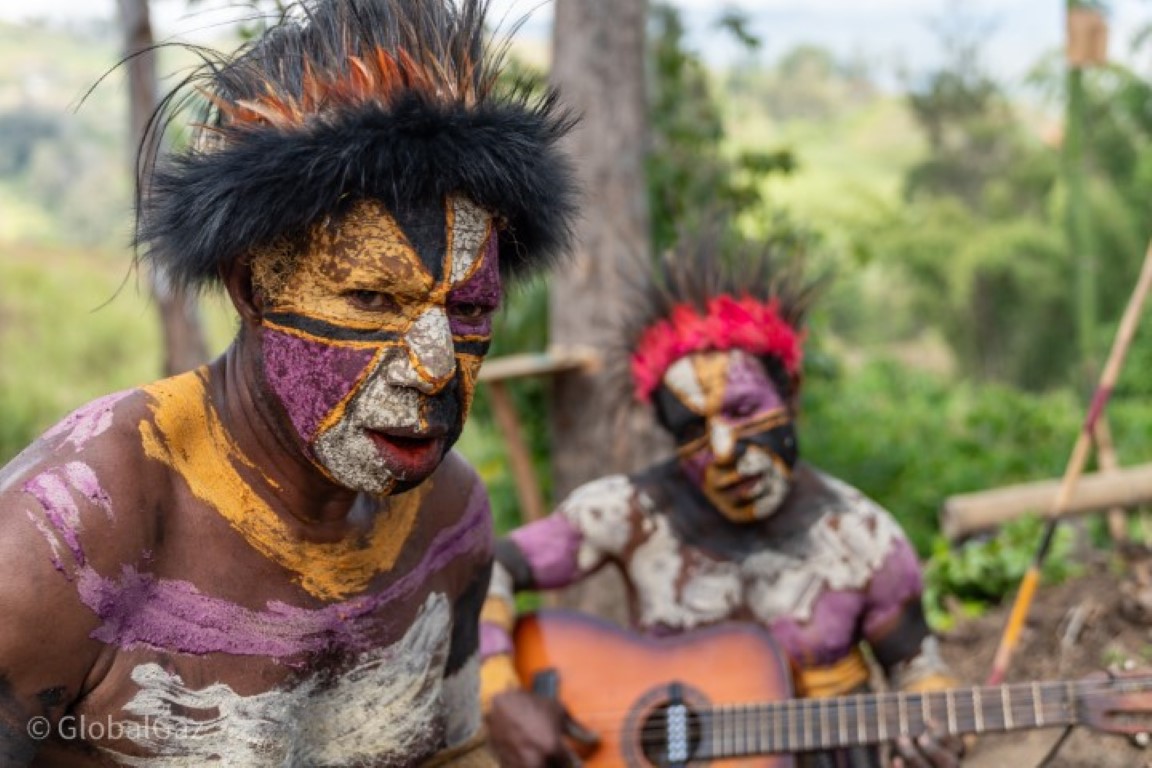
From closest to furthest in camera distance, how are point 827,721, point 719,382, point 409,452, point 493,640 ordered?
1. point 409,452
2. point 827,721
3. point 493,640
4. point 719,382

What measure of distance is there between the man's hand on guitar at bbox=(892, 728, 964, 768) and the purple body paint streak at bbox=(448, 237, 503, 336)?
1.92 m

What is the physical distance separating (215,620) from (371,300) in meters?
0.58

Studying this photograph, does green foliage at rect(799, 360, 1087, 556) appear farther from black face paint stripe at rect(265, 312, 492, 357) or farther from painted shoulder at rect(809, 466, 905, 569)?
black face paint stripe at rect(265, 312, 492, 357)

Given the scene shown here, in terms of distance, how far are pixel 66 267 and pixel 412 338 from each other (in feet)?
77.9

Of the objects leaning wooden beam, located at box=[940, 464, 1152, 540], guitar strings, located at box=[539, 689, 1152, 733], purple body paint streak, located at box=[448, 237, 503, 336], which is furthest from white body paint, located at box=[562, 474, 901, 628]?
leaning wooden beam, located at box=[940, 464, 1152, 540]

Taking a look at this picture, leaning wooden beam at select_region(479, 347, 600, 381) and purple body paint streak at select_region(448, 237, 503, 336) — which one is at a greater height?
purple body paint streak at select_region(448, 237, 503, 336)

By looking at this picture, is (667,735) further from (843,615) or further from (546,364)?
(546,364)

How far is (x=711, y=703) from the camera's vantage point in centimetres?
388

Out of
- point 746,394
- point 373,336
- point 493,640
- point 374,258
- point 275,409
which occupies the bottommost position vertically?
point 493,640

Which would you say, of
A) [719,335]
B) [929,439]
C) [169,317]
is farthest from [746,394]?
[929,439]

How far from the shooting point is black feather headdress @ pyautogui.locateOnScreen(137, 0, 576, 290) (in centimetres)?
218

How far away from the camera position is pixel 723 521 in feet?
13.9

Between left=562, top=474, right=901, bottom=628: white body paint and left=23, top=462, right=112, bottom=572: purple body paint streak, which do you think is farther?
left=562, top=474, right=901, bottom=628: white body paint

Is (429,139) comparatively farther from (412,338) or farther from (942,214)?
(942,214)
